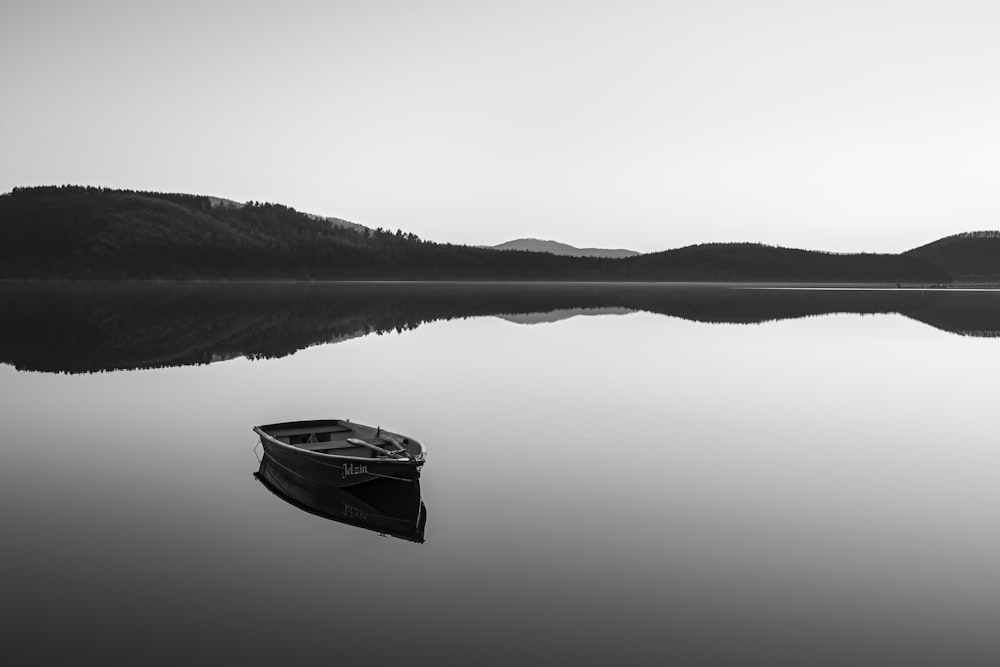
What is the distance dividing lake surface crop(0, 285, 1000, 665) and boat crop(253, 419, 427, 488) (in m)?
1.21

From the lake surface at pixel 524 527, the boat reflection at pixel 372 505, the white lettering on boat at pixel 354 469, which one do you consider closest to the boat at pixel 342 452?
the white lettering on boat at pixel 354 469

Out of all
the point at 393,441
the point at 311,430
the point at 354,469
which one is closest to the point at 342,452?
the point at 393,441

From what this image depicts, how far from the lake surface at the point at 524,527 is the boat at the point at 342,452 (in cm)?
121

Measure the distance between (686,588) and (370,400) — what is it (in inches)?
948

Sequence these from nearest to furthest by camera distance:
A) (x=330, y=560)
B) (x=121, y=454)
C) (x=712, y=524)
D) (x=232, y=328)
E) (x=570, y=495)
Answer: (x=330, y=560) < (x=712, y=524) < (x=570, y=495) < (x=121, y=454) < (x=232, y=328)

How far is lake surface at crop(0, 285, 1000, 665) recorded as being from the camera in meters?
11.5

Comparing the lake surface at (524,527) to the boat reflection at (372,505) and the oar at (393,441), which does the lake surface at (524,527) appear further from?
the oar at (393,441)

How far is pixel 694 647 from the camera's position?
1120 centimetres

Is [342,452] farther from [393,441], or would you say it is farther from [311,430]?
[311,430]

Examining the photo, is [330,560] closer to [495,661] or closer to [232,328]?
[495,661]

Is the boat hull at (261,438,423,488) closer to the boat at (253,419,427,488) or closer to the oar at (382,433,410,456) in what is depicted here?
the boat at (253,419,427,488)

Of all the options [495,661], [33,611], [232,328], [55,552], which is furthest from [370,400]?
[232,328]

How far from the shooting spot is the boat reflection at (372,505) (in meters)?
16.5

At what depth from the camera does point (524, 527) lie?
16.6 meters
